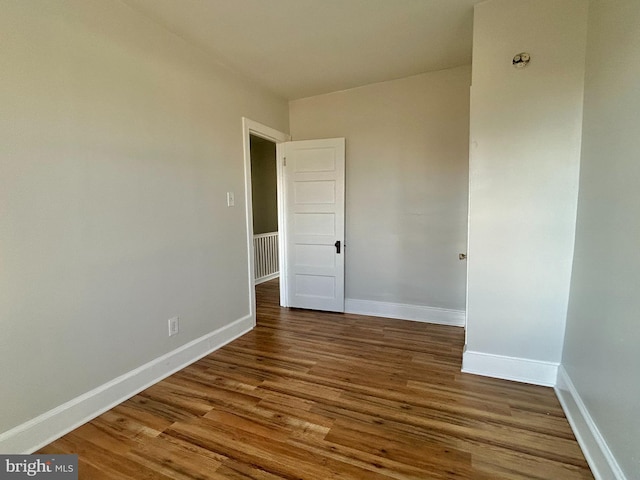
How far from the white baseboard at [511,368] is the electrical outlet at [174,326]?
230 centimetres

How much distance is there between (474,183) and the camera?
229 centimetres

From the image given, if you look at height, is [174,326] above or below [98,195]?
below

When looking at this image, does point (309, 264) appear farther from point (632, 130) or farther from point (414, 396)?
point (632, 130)

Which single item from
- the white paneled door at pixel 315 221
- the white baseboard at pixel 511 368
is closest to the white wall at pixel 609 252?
the white baseboard at pixel 511 368

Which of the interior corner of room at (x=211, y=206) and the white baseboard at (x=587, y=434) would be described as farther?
the interior corner of room at (x=211, y=206)

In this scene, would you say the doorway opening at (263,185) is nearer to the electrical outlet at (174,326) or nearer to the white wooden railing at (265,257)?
the white wooden railing at (265,257)

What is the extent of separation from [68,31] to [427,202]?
3209 mm

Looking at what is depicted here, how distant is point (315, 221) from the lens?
390 centimetres

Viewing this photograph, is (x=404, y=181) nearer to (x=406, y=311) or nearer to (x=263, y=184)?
(x=406, y=311)

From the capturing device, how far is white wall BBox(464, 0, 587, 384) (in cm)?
203

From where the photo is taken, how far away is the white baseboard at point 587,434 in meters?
1.36

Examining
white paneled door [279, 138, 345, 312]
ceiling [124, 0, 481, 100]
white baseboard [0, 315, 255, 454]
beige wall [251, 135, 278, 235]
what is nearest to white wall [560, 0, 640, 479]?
ceiling [124, 0, 481, 100]

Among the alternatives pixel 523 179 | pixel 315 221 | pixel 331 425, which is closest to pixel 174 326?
pixel 331 425

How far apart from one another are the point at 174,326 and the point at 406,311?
97.2 inches
